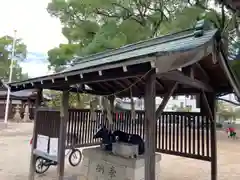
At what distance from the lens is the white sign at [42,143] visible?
Answer: 412 centimetres

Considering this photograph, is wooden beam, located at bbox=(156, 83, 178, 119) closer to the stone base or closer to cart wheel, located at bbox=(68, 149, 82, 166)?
the stone base

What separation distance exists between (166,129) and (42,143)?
9.08 feet

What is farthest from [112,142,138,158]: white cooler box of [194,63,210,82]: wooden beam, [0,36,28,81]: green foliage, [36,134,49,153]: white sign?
[0,36,28,81]: green foliage

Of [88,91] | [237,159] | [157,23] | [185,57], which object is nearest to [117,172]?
[88,91]

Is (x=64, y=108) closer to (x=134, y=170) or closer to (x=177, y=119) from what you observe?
(x=134, y=170)

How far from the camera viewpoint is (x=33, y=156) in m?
4.36

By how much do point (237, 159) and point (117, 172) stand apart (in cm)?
572

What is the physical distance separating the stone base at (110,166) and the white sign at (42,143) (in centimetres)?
84

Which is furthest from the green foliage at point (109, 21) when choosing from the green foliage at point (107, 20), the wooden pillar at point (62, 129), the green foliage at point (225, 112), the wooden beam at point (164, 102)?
the green foliage at point (225, 112)

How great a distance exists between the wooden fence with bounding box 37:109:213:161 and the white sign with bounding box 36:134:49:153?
5.1 inches

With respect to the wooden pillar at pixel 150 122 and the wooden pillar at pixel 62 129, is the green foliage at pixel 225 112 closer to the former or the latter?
the wooden pillar at pixel 62 129

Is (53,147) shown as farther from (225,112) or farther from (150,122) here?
(225,112)

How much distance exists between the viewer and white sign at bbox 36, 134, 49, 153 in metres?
4.12

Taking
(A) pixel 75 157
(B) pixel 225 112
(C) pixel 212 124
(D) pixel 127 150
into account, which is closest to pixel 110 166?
(D) pixel 127 150
